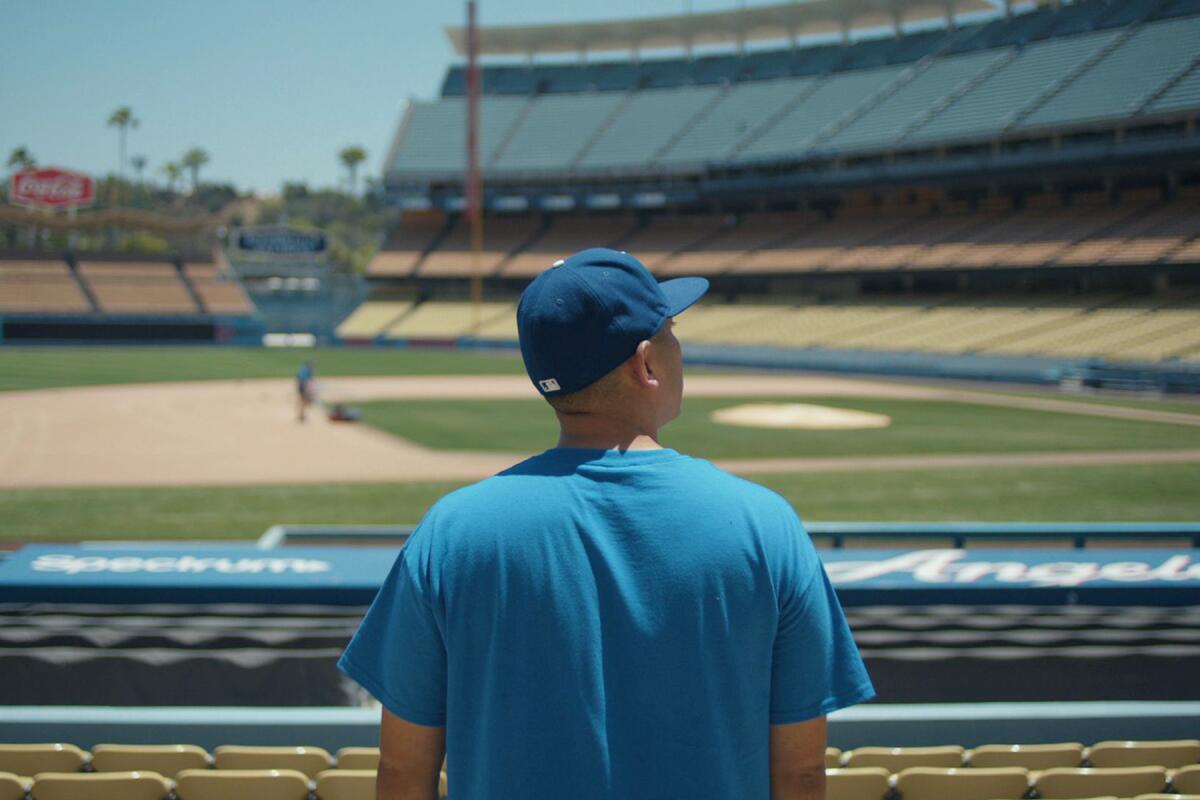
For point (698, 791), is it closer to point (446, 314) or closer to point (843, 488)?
point (843, 488)

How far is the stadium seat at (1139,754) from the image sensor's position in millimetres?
3807

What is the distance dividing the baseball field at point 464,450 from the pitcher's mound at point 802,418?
12cm

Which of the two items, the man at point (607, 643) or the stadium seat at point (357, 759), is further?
the stadium seat at point (357, 759)

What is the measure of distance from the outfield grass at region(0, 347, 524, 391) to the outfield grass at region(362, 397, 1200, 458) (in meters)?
14.1

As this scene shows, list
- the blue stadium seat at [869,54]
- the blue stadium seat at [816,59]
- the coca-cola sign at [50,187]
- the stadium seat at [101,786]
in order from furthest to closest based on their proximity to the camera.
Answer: the blue stadium seat at [816,59]
the blue stadium seat at [869,54]
the coca-cola sign at [50,187]
the stadium seat at [101,786]

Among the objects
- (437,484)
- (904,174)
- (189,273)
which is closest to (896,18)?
(904,174)

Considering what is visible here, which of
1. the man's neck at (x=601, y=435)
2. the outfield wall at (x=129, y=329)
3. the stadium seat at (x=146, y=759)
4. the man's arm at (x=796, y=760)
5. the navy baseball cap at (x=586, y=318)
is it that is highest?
the outfield wall at (x=129, y=329)

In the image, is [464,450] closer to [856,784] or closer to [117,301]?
[856,784]

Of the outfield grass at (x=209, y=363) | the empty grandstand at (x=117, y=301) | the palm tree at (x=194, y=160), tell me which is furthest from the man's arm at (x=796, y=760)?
the palm tree at (x=194, y=160)

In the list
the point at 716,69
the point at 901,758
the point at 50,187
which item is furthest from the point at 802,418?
the point at 50,187

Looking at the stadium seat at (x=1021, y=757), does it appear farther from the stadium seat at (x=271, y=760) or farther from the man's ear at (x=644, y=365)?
the man's ear at (x=644, y=365)

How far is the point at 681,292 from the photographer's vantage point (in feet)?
7.18

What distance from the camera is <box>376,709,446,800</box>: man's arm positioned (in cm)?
190

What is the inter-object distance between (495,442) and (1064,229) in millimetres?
40237
